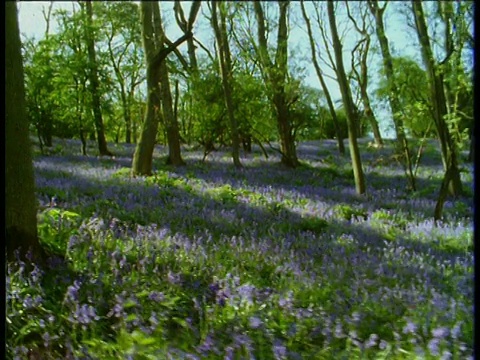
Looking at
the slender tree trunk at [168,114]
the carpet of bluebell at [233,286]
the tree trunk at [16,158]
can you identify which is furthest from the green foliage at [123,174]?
the tree trunk at [16,158]

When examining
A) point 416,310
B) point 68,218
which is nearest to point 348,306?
point 416,310

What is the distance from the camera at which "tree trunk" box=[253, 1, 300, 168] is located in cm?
1684

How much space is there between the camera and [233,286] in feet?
12.9

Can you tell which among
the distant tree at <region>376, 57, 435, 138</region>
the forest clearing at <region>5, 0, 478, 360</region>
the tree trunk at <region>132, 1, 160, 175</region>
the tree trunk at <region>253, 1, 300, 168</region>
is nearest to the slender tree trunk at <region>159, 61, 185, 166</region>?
the forest clearing at <region>5, 0, 478, 360</region>

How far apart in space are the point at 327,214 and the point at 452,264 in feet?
10.5

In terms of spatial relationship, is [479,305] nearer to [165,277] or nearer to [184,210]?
[165,277]

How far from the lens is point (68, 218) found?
590cm

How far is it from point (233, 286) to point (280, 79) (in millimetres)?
14164

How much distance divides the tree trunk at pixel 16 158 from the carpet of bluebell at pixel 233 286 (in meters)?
0.30

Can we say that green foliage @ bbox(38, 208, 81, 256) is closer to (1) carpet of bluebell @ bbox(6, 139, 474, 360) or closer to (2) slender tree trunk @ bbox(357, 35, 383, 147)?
(1) carpet of bluebell @ bbox(6, 139, 474, 360)

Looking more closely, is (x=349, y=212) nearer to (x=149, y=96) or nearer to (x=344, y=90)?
(x=344, y=90)

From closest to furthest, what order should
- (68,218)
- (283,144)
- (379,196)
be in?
(68,218)
(379,196)
(283,144)

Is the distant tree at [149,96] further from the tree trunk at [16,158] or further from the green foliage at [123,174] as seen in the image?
the tree trunk at [16,158]

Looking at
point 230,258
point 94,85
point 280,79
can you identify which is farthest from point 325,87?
point 230,258
